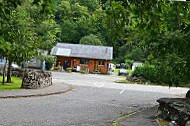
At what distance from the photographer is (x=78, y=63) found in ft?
215

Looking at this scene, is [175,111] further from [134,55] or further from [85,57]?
[134,55]

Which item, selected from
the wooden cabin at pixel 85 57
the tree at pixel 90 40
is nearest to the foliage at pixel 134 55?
the tree at pixel 90 40

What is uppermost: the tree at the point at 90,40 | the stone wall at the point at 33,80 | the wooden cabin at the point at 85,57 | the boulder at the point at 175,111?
the tree at the point at 90,40

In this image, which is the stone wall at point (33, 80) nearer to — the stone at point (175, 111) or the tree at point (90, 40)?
the stone at point (175, 111)

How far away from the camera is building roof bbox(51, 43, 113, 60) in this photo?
65.3 m

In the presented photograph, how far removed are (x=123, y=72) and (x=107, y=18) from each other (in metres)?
59.4

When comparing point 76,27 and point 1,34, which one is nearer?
point 1,34

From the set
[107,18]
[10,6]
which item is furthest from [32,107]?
[10,6]

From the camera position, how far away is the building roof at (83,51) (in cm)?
6531

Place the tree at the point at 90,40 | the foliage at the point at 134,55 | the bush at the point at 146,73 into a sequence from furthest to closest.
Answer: the tree at the point at 90,40 → the foliage at the point at 134,55 → the bush at the point at 146,73

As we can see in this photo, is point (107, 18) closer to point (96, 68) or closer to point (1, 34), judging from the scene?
point (1, 34)

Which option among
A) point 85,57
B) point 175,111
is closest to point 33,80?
point 175,111

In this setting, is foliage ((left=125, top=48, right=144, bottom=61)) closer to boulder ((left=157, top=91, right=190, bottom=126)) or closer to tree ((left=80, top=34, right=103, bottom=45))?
tree ((left=80, top=34, right=103, bottom=45))

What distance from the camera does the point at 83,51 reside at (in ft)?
219
